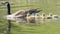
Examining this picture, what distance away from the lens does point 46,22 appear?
7305 millimetres

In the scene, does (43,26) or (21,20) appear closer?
(43,26)

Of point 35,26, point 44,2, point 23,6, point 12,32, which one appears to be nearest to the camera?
point 12,32

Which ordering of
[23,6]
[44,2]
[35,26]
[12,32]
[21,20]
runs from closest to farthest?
[12,32] → [35,26] → [21,20] → [23,6] → [44,2]

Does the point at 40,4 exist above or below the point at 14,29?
above

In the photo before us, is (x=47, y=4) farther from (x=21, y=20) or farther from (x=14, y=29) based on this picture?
(x=14, y=29)

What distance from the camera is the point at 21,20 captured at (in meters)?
7.88

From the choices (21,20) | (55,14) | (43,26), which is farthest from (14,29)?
(55,14)

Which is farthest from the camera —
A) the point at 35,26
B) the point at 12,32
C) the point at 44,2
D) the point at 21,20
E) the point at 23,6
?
the point at 44,2

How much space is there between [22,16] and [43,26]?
151cm

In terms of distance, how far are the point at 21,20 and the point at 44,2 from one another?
2549mm

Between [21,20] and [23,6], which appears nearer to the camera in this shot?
[21,20]

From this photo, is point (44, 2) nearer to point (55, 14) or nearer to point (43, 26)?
point (55, 14)

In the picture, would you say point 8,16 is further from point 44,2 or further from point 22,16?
point 44,2

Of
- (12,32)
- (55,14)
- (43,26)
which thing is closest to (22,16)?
(55,14)
